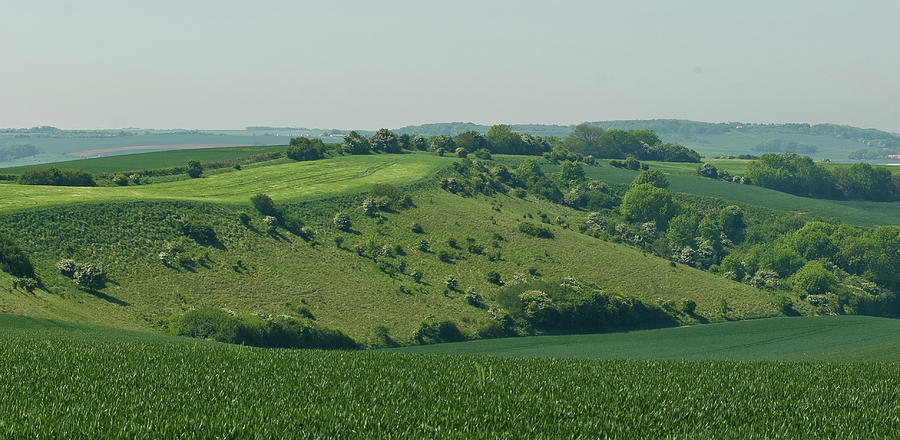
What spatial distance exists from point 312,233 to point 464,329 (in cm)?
3256

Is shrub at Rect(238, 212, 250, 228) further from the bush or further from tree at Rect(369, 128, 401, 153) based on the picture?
tree at Rect(369, 128, 401, 153)

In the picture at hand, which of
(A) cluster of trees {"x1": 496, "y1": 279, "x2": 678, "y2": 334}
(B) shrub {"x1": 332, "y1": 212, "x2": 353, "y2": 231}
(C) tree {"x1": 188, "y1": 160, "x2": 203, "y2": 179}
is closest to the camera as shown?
(A) cluster of trees {"x1": 496, "y1": 279, "x2": 678, "y2": 334}

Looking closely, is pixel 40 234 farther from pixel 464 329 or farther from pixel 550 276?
pixel 550 276

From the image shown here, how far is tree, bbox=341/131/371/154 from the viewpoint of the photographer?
172 meters

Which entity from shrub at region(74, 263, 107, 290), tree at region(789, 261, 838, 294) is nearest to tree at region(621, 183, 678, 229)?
tree at region(789, 261, 838, 294)

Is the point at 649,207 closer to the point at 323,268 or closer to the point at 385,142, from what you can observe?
the point at 385,142

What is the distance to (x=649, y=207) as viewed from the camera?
165m

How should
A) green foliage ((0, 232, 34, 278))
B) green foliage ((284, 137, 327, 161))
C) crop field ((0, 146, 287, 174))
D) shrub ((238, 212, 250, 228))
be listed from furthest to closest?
green foliage ((284, 137, 327, 161)), crop field ((0, 146, 287, 174)), shrub ((238, 212, 250, 228)), green foliage ((0, 232, 34, 278))

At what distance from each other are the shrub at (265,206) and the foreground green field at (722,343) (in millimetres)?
41387

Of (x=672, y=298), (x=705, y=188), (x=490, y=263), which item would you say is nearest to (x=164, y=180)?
(x=490, y=263)

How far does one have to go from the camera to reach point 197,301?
3019 inches

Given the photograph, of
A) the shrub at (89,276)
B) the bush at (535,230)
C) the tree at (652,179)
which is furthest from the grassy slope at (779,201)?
the shrub at (89,276)

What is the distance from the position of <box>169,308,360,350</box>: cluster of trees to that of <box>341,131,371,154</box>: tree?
332 feet

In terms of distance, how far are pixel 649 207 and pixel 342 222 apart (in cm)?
8520
